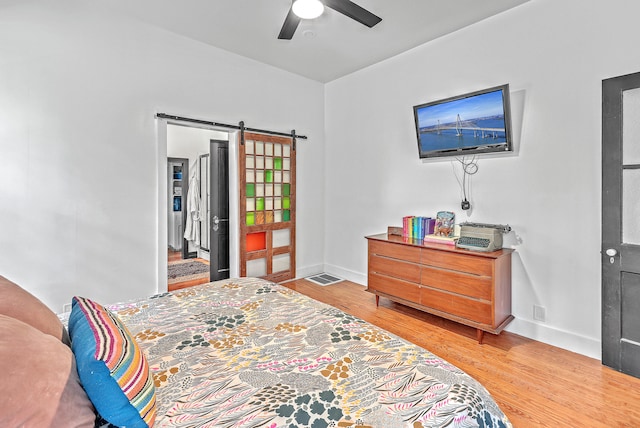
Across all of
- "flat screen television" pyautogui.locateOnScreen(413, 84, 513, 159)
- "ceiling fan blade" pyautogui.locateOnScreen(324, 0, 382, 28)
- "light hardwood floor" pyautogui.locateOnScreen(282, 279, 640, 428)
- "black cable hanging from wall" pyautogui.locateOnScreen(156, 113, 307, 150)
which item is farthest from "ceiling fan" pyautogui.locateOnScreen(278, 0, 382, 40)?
"light hardwood floor" pyautogui.locateOnScreen(282, 279, 640, 428)

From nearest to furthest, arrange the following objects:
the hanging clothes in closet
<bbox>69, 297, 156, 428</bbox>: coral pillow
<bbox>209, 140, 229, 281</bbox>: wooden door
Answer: <bbox>69, 297, 156, 428</bbox>: coral pillow
<bbox>209, 140, 229, 281</bbox>: wooden door
the hanging clothes in closet

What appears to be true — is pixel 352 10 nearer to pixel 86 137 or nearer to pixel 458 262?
pixel 458 262

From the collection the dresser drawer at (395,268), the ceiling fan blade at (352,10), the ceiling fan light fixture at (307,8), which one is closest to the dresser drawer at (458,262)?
the dresser drawer at (395,268)

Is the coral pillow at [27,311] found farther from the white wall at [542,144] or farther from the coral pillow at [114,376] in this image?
the white wall at [542,144]

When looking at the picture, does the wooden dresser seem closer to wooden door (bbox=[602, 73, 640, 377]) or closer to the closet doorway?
wooden door (bbox=[602, 73, 640, 377])

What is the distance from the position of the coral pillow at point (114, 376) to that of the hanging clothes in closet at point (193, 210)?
4.74m

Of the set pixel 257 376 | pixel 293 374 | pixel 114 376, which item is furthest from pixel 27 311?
pixel 293 374

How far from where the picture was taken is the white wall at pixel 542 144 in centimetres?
250

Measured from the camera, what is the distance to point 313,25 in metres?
3.20

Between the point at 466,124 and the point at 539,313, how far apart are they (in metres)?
1.85

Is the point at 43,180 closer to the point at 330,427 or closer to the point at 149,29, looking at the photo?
the point at 149,29

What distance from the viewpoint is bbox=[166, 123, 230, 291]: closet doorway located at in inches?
168

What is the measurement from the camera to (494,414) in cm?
113

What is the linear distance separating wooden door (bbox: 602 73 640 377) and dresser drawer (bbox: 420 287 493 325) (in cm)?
79
